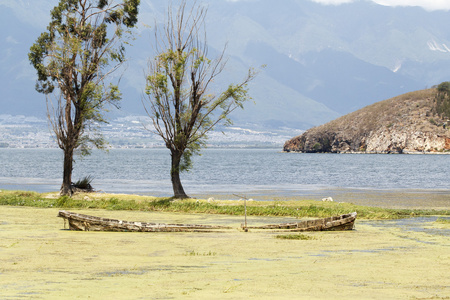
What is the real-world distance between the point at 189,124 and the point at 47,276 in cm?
2716

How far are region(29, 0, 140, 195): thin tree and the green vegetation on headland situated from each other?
203 inches

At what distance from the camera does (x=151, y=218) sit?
114 feet

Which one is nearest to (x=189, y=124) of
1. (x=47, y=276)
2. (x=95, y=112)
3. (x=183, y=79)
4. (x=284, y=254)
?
(x=183, y=79)

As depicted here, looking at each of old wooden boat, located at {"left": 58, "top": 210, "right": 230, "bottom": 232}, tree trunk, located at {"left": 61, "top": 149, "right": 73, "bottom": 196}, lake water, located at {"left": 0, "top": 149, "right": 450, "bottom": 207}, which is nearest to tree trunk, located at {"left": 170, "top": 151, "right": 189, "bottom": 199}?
tree trunk, located at {"left": 61, "top": 149, "right": 73, "bottom": 196}

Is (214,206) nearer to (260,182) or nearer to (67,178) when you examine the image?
(67,178)

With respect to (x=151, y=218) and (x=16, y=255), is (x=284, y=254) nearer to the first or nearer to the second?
(x=16, y=255)

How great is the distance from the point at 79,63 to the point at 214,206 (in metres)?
15.6

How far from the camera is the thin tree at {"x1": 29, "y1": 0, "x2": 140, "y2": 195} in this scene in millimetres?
46562

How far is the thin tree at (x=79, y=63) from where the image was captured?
46562 mm

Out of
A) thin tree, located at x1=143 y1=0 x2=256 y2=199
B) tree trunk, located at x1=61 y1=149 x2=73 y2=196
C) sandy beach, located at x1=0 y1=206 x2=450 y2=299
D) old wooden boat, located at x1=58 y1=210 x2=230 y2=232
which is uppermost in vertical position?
thin tree, located at x1=143 y1=0 x2=256 y2=199

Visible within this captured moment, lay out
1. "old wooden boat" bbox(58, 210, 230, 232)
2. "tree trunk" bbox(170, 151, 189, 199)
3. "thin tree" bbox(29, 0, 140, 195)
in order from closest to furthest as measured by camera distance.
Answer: "old wooden boat" bbox(58, 210, 230, 232), "tree trunk" bbox(170, 151, 189, 199), "thin tree" bbox(29, 0, 140, 195)

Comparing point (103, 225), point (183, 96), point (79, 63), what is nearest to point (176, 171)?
point (183, 96)

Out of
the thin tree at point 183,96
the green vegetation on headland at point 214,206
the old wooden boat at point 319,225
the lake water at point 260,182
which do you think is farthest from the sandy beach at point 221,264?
the lake water at point 260,182

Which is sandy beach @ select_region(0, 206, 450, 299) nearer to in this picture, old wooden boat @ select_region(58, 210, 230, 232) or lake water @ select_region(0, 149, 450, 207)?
old wooden boat @ select_region(58, 210, 230, 232)
